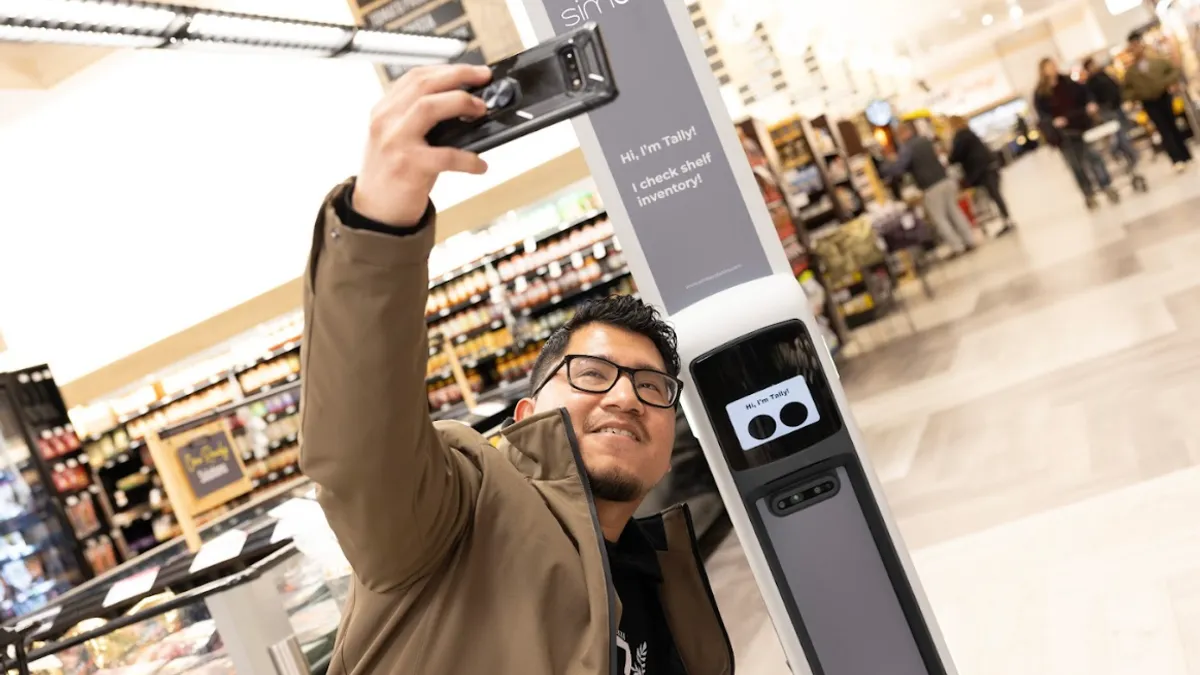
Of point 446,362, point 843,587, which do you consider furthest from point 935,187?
point 843,587

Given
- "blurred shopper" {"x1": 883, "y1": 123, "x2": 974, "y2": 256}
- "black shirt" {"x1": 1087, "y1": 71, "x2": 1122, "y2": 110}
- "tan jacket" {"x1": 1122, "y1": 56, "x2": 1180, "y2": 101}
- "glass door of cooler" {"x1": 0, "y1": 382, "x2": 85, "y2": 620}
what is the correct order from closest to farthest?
"glass door of cooler" {"x1": 0, "y1": 382, "x2": 85, "y2": 620} → "tan jacket" {"x1": 1122, "y1": 56, "x2": 1180, "y2": 101} → "black shirt" {"x1": 1087, "y1": 71, "x2": 1122, "y2": 110} → "blurred shopper" {"x1": 883, "y1": 123, "x2": 974, "y2": 256}

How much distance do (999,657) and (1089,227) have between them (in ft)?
29.8

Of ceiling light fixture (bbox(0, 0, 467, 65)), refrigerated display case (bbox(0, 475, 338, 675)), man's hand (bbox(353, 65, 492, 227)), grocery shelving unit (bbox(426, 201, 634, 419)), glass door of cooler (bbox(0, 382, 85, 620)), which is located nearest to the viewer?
man's hand (bbox(353, 65, 492, 227))

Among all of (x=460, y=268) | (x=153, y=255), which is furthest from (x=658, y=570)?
(x=153, y=255)

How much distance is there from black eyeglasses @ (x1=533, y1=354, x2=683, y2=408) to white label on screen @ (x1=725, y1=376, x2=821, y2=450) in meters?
0.52

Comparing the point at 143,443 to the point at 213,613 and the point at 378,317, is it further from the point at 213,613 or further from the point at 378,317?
the point at 378,317

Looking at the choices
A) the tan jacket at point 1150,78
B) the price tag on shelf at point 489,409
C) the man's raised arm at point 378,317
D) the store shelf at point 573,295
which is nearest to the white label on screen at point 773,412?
the man's raised arm at point 378,317

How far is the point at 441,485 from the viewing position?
1299mm

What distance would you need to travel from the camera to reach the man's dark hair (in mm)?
1814

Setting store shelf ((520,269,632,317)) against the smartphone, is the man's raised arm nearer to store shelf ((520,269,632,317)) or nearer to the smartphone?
the smartphone

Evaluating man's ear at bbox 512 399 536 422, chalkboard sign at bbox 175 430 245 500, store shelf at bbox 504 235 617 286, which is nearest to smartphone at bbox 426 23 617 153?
man's ear at bbox 512 399 536 422

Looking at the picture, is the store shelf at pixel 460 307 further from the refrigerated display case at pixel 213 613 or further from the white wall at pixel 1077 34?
the white wall at pixel 1077 34

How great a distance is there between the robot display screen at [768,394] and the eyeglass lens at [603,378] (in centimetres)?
50

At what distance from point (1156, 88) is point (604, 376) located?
12.3 meters
